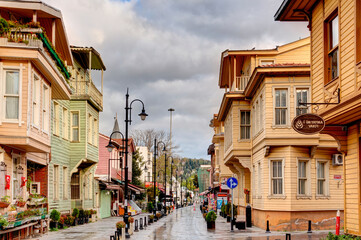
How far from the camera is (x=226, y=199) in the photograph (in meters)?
56.4

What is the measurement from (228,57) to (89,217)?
609 inches

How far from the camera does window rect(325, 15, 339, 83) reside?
1422 cm

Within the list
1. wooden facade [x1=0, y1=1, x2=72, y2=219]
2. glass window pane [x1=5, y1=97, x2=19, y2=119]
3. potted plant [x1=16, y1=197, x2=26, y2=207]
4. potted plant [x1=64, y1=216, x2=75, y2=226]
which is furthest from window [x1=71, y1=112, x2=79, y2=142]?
glass window pane [x1=5, y1=97, x2=19, y2=119]

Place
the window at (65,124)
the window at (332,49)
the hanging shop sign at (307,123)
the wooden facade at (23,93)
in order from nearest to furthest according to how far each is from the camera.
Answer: the hanging shop sign at (307,123)
the window at (332,49)
the wooden facade at (23,93)
the window at (65,124)

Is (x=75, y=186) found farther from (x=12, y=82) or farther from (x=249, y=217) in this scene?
(x=12, y=82)

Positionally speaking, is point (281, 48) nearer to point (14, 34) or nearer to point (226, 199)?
point (14, 34)

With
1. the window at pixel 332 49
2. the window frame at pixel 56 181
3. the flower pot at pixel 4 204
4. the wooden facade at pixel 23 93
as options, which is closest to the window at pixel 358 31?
the window at pixel 332 49

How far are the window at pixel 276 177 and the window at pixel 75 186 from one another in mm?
14979

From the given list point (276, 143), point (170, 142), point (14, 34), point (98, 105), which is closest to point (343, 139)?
point (14, 34)

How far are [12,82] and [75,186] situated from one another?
64.0 feet

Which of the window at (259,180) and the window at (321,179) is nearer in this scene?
the window at (321,179)

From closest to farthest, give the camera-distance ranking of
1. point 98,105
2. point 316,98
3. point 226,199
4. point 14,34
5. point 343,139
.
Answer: point 343,139, point 316,98, point 14,34, point 98,105, point 226,199

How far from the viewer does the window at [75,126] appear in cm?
3577

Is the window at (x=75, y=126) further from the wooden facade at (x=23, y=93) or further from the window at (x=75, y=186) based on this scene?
the wooden facade at (x=23, y=93)
